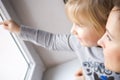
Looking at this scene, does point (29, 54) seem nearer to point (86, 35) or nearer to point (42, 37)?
point (42, 37)

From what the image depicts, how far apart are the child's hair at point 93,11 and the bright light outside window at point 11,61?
0.45 meters

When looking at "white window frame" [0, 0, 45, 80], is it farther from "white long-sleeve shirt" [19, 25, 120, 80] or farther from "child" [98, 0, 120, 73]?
"child" [98, 0, 120, 73]

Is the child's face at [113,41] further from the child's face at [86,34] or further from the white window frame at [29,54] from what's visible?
the white window frame at [29,54]

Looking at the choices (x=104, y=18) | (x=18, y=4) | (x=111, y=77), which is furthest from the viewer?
(x=18, y=4)

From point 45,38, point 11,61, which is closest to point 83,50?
point 45,38

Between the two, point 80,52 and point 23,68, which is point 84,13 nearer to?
point 80,52

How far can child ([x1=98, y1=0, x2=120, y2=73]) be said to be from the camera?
532 mm

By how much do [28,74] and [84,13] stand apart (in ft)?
1.67

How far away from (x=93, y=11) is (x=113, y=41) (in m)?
0.12

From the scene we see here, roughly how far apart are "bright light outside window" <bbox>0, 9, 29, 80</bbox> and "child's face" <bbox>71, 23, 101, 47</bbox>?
42cm

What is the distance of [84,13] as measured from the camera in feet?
2.11

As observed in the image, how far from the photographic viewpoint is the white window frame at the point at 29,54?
0.97 meters

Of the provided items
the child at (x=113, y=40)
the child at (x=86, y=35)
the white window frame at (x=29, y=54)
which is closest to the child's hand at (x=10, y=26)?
the child at (x=86, y=35)

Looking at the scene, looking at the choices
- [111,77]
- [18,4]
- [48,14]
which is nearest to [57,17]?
[48,14]
